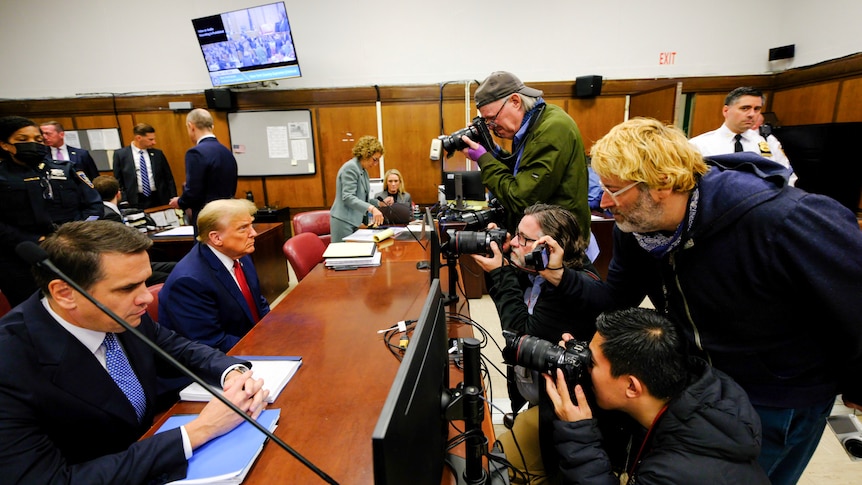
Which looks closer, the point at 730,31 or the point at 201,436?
the point at 201,436

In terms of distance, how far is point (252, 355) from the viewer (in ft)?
4.34

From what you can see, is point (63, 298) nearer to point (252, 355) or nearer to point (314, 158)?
point (252, 355)

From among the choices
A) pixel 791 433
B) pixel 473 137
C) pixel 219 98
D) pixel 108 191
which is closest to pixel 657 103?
pixel 473 137

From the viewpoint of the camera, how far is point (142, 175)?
4562 mm

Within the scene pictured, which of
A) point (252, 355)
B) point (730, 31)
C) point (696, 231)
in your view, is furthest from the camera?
point (730, 31)

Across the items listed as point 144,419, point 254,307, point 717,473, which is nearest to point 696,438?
point 717,473

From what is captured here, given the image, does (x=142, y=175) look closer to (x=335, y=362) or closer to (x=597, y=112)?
(x=335, y=362)

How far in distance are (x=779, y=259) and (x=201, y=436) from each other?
137 centimetres

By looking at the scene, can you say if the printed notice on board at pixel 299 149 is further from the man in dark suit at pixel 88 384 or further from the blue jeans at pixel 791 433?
the blue jeans at pixel 791 433

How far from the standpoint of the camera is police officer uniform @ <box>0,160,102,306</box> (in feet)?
8.11

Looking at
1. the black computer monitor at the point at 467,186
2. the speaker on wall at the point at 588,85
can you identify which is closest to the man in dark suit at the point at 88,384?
the black computer monitor at the point at 467,186

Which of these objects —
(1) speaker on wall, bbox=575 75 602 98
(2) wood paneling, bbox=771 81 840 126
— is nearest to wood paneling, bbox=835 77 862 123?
(2) wood paneling, bbox=771 81 840 126

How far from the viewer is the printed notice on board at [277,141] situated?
5.27m

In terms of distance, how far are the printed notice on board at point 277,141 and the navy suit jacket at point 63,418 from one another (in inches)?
182
